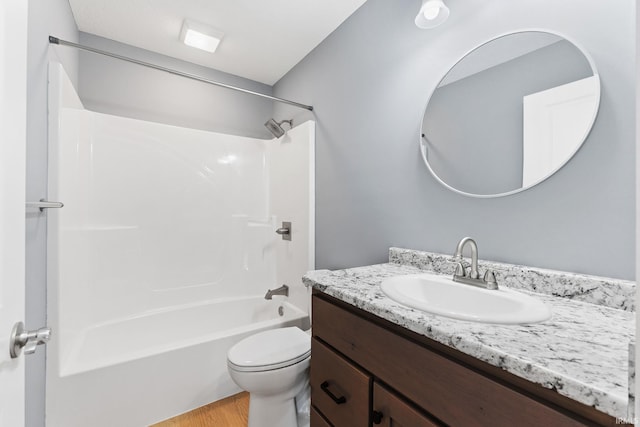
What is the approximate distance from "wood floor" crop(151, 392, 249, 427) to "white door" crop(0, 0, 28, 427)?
47.3 inches

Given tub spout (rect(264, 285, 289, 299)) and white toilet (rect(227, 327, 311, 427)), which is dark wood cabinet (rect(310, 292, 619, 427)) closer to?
white toilet (rect(227, 327, 311, 427))

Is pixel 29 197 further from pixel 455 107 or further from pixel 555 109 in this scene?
pixel 555 109

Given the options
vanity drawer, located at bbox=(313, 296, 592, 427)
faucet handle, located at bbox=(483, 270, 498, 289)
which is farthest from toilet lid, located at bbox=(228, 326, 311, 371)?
faucet handle, located at bbox=(483, 270, 498, 289)

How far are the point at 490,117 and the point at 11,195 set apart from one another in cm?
142

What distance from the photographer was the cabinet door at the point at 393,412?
0.63 m

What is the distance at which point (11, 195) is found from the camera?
0.57 metres

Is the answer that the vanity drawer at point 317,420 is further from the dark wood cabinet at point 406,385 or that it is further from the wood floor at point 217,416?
the wood floor at point 217,416

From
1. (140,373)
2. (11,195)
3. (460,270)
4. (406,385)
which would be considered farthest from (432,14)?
(140,373)

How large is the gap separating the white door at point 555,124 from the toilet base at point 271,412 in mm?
1458

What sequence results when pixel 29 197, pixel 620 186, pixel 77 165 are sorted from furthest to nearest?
pixel 77 165 < pixel 29 197 < pixel 620 186

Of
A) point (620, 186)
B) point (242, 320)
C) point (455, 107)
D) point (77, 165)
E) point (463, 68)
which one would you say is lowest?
point (242, 320)

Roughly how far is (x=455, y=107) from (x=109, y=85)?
2419mm

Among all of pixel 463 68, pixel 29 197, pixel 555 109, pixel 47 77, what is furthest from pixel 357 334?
pixel 47 77

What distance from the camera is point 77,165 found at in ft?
5.89
